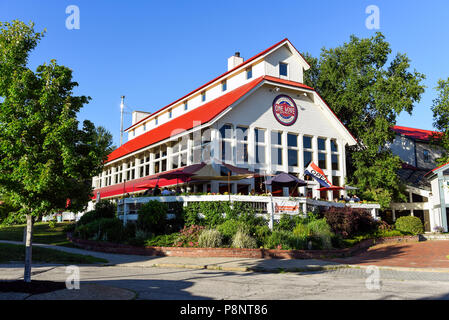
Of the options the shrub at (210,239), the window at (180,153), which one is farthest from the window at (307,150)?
the shrub at (210,239)

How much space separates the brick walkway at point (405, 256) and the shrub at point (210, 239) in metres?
5.34

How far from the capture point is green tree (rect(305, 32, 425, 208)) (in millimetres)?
31000

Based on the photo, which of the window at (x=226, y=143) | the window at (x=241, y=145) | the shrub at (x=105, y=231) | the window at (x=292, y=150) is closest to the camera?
the shrub at (x=105, y=231)

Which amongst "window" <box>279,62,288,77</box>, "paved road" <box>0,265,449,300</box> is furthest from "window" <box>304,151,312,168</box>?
"paved road" <box>0,265,449,300</box>

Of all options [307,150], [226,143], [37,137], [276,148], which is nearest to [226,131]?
[226,143]

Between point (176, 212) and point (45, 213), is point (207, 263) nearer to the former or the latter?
point (176, 212)

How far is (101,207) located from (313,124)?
17125 mm

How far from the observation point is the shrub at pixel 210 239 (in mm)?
16562

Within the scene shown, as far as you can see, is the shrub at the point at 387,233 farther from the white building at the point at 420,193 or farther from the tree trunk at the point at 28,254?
the tree trunk at the point at 28,254

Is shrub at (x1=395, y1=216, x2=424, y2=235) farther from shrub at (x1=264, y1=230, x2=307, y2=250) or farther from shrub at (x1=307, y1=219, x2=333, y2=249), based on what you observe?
shrub at (x1=264, y1=230, x2=307, y2=250)

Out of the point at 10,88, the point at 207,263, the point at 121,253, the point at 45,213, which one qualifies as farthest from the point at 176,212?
the point at 10,88

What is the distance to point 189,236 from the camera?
17281 millimetres

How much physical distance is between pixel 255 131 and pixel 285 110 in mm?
3388
